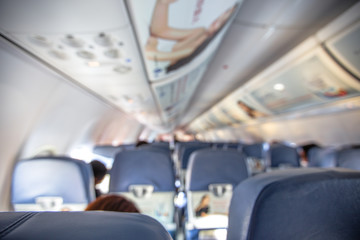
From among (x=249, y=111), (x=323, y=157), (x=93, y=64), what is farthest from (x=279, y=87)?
(x=93, y=64)

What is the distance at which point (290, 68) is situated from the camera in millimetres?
4660

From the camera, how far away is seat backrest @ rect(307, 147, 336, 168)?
4.00m

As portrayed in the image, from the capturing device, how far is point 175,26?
2410mm

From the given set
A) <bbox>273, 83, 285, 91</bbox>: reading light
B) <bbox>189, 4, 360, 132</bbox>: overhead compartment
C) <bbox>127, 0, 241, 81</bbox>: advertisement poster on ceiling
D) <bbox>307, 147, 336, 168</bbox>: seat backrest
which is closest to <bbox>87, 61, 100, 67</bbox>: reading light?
<bbox>127, 0, 241, 81</bbox>: advertisement poster on ceiling

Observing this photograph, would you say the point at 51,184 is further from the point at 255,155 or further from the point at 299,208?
the point at 255,155

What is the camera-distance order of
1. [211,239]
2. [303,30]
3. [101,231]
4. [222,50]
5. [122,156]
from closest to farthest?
1. [101,231]
2. [211,239]
3. [122,156]
4. [303,30]
5. [222,50]

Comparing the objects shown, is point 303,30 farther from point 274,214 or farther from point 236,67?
point 274,214

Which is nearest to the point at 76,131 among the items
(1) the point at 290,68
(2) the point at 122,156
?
(2) the point at 122,156

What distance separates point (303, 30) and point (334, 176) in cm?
343

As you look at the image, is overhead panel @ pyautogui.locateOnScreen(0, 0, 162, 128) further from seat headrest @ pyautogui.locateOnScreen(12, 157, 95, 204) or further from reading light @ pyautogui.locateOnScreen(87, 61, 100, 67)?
seat headrest @ pyautogui.locateOnScreen(12, 157, 95, 204)

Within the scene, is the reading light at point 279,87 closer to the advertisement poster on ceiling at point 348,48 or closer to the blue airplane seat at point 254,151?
the blue airplane seat at point 254,151

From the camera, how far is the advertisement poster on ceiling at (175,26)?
6.54 ft

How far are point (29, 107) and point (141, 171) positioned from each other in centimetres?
171

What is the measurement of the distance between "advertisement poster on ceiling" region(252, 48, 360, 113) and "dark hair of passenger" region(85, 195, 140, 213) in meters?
3.76
